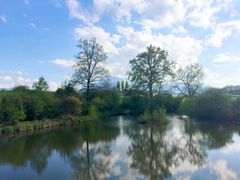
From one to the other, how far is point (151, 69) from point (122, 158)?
752 inches

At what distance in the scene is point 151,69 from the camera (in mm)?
29797

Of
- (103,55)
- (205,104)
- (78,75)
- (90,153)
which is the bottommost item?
(90,153)

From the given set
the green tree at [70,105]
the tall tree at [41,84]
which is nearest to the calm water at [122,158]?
the green tree at [70,105]

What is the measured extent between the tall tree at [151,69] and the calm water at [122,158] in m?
12.8

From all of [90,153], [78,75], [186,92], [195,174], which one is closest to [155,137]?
[90,153]

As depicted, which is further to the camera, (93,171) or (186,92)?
(186,92)

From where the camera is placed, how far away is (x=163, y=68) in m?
29.8

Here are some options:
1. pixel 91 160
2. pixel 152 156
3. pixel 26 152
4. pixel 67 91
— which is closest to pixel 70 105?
pixel 67 91

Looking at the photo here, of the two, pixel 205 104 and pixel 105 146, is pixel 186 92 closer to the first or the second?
pixel 205 104

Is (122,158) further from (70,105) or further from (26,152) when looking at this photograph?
(70,105)

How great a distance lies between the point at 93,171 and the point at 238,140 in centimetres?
1061

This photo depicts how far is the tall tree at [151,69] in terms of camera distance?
97.6 feet

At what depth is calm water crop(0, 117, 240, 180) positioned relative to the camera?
9.39 m

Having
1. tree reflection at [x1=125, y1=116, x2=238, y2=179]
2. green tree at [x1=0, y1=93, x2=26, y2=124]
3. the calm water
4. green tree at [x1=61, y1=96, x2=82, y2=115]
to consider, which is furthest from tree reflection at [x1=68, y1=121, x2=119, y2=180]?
green tree at [x1=61, y1=96, x2=82, y2=115]
